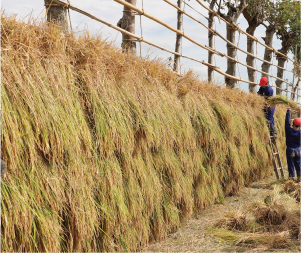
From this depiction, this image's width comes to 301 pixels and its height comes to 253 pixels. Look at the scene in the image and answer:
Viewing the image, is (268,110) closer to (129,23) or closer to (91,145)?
(129,23)

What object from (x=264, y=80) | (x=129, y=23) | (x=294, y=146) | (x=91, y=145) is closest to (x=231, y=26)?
(x=264, y=80)

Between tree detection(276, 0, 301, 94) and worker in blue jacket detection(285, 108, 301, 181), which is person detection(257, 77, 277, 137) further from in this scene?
tree detection(276, 0, 301, 94)

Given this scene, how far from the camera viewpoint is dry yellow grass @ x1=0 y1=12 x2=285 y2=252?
5.45 feet

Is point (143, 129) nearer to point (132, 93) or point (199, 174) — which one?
point (132, 93)

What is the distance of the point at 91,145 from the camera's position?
2107 millimetres

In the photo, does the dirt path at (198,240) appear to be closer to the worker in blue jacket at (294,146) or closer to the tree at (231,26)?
the worker in blue jacket at (294,146)

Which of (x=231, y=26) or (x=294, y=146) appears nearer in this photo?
(x=294, y=146)

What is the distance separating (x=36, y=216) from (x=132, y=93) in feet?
4.27

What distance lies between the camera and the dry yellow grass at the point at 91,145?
1661 millimetres

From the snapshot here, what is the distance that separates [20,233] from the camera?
159 cm

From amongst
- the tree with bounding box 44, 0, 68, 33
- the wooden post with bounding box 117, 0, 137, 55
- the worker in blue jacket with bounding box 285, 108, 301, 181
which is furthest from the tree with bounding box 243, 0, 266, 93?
the tree with bounding box 44, 0, 68, 33

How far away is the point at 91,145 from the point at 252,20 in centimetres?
925

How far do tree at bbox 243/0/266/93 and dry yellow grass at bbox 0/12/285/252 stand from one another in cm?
665

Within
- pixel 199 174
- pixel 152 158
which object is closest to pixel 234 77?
pixel 199 174
